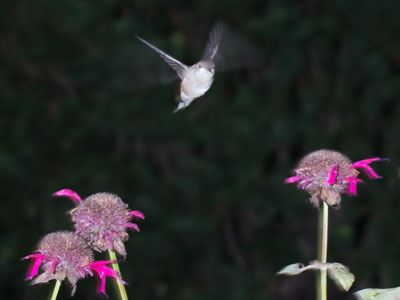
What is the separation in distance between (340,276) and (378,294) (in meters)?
0.08

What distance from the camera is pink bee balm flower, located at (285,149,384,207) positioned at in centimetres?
90

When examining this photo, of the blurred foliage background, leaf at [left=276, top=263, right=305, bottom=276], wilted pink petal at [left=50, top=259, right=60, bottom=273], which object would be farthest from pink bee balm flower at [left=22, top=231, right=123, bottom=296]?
the blurred foliage background

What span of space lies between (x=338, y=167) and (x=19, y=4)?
7.17 ft

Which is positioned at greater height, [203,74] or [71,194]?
[203,74]

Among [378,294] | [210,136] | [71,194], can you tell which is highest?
[210,136]

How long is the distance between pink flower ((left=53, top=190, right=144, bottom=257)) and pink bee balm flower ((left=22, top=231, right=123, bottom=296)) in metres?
0.02

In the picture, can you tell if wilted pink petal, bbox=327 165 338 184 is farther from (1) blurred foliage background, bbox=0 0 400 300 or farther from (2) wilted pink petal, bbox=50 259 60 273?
(1) blurred foliage background, bbox=0 0 400 300

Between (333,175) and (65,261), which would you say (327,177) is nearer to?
(333,175)

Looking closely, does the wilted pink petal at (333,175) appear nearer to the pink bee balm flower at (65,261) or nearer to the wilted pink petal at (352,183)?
the wilted pink petal at (352,183)

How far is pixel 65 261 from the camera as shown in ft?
2.73

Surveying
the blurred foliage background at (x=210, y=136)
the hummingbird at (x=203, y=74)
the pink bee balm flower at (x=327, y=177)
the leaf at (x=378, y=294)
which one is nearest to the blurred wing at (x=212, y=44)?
the hummingbird at (x=203, y=74)

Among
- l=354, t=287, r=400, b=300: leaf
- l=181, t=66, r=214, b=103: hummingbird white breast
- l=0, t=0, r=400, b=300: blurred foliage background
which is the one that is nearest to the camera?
l=354, t=287, r=400, b=300: leaf

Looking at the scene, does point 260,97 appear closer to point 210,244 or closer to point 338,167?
point 210,244

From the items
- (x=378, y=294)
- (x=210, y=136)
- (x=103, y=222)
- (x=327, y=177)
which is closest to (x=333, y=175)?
(x=327, y=177)
